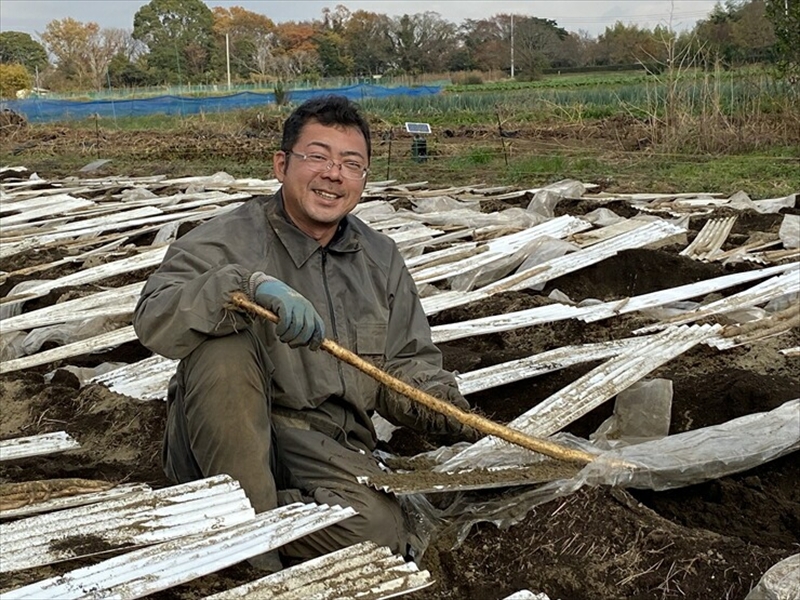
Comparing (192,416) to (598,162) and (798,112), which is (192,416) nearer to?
(598,162)

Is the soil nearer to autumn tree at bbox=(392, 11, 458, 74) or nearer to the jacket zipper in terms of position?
the jacket zipper

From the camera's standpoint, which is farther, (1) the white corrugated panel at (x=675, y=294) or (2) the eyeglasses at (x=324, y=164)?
(1) the white corrugated panel at (x=675, y=294)

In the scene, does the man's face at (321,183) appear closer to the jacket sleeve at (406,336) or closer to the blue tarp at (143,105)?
the jacket sleeve at (406,336)

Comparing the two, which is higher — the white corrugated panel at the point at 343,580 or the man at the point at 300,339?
the man at the point at 300,339

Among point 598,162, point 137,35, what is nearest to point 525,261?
point 598,162

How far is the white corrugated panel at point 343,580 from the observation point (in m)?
1.93

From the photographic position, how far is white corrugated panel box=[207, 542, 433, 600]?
1.93 metres

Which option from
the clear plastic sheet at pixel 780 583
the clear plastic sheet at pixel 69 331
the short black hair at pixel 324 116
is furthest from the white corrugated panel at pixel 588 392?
the clear plastic sheet at pixel 69 331

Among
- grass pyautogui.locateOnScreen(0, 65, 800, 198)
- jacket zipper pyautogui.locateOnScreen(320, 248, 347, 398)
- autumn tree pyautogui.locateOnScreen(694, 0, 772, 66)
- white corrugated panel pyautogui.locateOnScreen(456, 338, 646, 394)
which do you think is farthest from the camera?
autumn tree pyautogui.locateOnScreen(694, 0, 772, 66)

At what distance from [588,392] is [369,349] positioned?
967mm

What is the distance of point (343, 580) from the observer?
201 cm

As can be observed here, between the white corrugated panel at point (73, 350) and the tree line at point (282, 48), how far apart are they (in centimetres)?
4056

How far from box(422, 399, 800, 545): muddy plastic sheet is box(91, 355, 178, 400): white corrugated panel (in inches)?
61.9

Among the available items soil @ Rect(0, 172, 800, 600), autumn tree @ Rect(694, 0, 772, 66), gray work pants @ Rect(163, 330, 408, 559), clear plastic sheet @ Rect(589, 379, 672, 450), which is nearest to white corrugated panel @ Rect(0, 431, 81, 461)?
soil @ Rect(0, 172, 800, 600)
